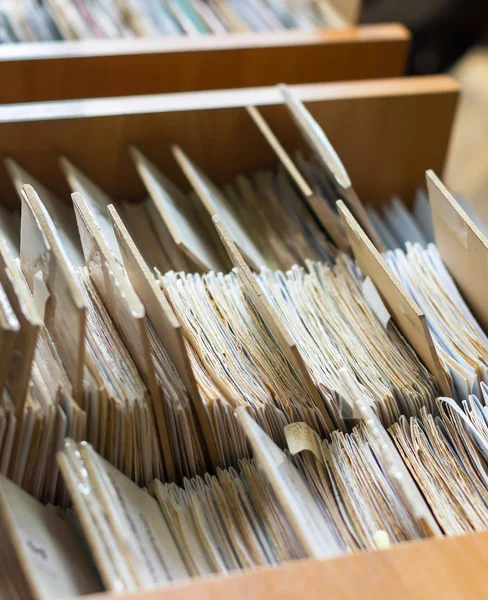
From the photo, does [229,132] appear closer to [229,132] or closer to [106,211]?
[229,132]

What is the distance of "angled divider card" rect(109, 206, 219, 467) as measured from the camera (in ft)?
2.65

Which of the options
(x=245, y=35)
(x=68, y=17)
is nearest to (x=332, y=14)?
(x=245, y=35)

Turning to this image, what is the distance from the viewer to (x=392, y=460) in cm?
80

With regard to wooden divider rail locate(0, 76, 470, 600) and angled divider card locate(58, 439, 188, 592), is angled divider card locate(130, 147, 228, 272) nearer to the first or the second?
wooden divider rail locate(0, 76, 470, 600)

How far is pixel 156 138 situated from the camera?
1272mm

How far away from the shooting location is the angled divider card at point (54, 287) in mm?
771

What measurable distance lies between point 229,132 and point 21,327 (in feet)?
2.22

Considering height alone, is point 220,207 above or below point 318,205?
above

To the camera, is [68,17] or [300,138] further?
[68,17]

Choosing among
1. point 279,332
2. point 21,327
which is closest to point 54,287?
point 21,327

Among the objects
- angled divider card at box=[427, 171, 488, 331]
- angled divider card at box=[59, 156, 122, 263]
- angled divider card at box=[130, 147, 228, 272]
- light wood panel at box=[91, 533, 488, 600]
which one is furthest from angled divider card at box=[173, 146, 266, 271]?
light wood panel at box=[91, 533, 488, 600]

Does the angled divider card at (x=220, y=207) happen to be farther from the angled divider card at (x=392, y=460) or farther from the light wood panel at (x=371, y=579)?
the light wood panel at (x=371, y=579)

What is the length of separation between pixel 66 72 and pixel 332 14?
67 cm

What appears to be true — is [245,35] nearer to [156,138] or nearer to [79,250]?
[156,138]
